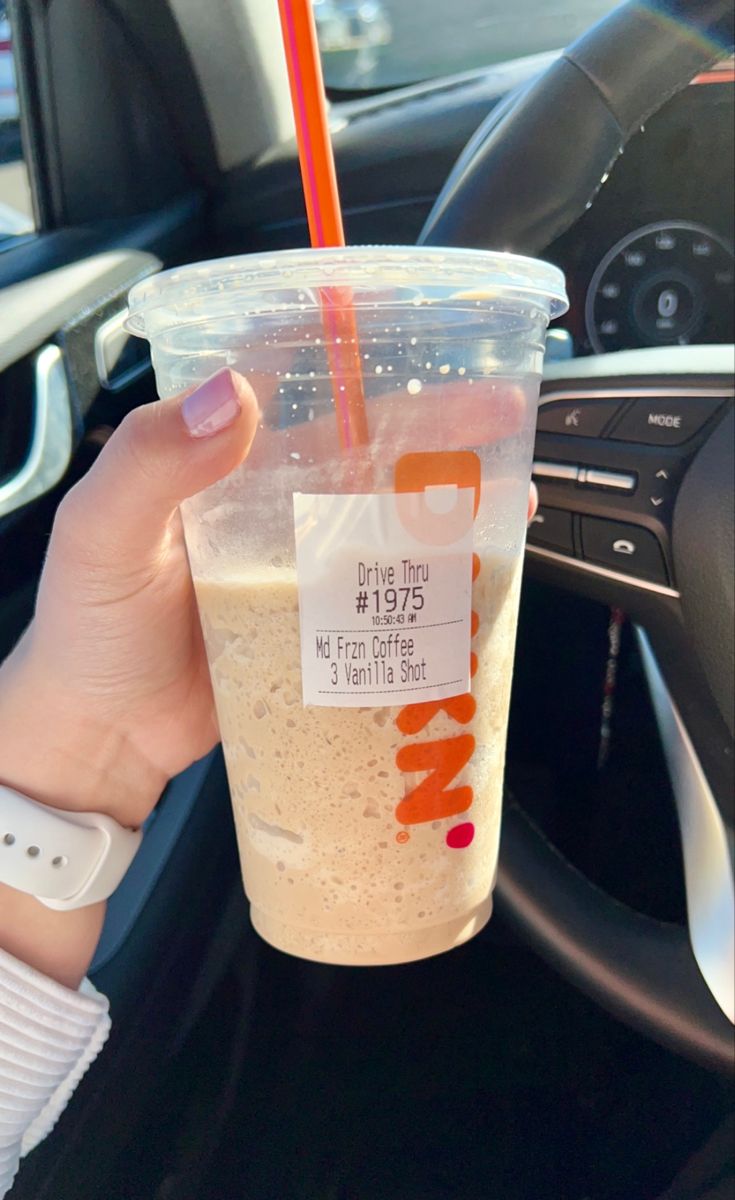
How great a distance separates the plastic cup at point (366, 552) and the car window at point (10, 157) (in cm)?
75

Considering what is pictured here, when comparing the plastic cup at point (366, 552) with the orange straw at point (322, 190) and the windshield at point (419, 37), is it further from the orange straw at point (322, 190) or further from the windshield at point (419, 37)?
the windshield at point (419, 37)

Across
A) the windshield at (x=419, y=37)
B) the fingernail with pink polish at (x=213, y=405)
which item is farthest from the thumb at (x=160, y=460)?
the windshield at (x=419, y=37)

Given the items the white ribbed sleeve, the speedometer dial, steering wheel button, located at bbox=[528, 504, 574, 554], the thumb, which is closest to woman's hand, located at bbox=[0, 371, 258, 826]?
the thumb

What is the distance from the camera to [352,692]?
2.06 feet

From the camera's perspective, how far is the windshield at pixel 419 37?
4.91 ft

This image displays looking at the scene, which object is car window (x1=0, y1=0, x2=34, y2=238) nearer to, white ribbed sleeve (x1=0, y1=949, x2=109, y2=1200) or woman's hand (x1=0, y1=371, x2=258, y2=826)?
woman's hand (x1=0, y1=371, x2=258, y2=826)

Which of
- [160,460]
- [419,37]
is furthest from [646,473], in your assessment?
[419,37]

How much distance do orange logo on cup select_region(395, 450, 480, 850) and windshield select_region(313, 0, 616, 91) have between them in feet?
3.63

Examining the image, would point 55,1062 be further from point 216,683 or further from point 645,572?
point 645,572

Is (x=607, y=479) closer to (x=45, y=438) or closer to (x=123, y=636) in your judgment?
(x=123, y=636)

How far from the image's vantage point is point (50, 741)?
844mm

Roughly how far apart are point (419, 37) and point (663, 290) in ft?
2.34

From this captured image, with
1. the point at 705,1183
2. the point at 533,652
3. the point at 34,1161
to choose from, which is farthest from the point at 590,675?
the point at 34,1161

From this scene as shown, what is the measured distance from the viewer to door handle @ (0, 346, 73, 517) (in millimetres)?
994
